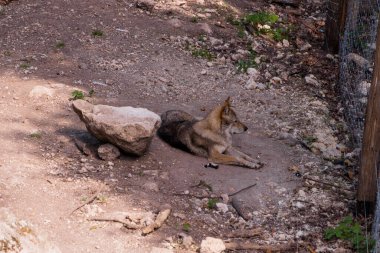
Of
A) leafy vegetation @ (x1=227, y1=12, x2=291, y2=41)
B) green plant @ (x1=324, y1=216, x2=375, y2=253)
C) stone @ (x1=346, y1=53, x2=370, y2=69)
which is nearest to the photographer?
green plant @ (x1=324, y1=216, x2=375, y2=253)

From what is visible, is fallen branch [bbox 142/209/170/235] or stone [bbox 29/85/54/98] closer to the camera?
fallen branch [bbox 142/209/170/235]

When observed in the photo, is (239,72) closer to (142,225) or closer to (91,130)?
(91,130)

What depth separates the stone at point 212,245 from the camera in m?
5.77

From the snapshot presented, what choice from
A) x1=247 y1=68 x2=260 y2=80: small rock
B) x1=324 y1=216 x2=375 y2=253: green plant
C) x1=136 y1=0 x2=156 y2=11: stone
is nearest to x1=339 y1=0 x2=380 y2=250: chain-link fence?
x1=247 y1=68 x2=260 y2=80: small rock

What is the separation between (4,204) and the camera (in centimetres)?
595

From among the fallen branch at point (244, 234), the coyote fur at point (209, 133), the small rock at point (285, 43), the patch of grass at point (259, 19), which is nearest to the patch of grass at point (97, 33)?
the coyote fur at point (209, 133)

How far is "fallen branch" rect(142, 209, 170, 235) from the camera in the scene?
235 inches

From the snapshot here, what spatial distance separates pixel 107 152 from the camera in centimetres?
713

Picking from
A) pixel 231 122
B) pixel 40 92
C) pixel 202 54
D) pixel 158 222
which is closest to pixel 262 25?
pixel 202 54

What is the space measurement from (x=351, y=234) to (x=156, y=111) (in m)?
3.51

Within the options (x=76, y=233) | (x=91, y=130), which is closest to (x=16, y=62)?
(x=91, y=130)

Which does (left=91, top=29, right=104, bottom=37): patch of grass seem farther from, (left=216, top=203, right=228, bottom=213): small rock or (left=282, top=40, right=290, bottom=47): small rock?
(left=216, top=203, right=228, bottom=213): small rock

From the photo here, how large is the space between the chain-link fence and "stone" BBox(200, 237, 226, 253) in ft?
10.2

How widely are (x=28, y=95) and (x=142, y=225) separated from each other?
318cm
